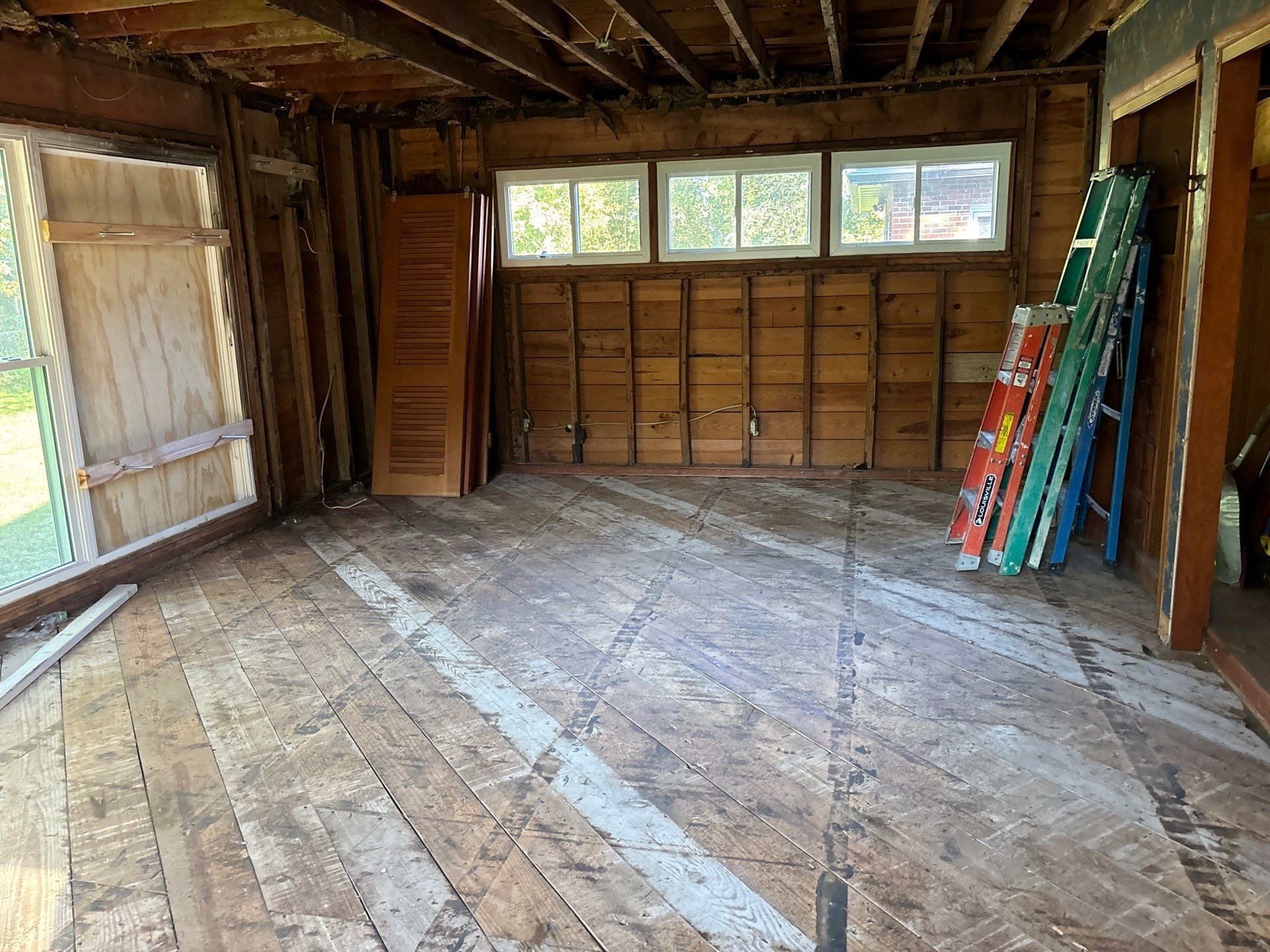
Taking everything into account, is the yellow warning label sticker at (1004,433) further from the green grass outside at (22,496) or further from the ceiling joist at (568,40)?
the green grass outside at (22,496)

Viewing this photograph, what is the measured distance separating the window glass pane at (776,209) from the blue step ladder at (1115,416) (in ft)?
7.48

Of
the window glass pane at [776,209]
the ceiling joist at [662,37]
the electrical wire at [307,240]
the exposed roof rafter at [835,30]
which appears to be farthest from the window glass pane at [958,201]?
the electrical wire at [307,240]

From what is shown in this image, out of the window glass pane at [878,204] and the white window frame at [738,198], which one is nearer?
the window glass pane at [878,204]

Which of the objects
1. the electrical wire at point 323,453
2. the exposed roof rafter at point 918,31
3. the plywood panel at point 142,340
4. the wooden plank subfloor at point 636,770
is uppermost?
the exposed roof rafter at point 918,31

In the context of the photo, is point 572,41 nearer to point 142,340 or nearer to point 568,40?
point 568,40

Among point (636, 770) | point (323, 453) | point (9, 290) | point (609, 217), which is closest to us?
point (636, 770)

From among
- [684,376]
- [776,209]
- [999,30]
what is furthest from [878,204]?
[684,376]

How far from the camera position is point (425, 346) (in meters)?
5.98

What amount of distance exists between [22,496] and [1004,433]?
14.7 feet

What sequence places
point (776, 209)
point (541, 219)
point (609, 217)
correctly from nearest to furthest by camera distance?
point (776, 209)
point (609, 217)
point (541, 219)

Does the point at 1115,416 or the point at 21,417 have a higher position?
the point at 21,417

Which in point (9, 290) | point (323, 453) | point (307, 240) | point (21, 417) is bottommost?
point (323, 453)

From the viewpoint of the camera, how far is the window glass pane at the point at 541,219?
628 centimetres

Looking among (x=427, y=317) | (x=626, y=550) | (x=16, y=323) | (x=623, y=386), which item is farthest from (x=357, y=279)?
(x=626, y=550)
